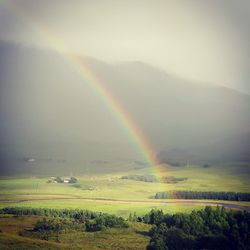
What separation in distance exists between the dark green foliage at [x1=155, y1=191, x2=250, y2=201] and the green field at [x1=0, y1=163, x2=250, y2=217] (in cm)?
304

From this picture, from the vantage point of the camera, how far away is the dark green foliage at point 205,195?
73625 mm

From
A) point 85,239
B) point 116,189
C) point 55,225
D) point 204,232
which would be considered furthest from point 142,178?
point 204,232

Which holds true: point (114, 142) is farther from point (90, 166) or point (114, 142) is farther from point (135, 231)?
point (135, 231)

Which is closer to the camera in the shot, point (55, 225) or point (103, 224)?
point (103, 224)

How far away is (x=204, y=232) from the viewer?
42.9 meters

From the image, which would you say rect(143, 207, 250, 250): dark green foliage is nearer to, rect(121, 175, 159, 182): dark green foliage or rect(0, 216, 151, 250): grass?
rect(0, 216, 151, 250): grass

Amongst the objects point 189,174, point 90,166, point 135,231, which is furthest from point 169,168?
point 135,231

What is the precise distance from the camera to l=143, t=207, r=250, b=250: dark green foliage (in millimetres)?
41250

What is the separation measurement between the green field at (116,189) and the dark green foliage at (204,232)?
15.2 m

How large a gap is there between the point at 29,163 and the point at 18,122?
73764 millimetres

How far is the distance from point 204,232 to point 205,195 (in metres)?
34.8

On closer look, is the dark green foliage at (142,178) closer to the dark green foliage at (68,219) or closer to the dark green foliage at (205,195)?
the dark green foliage at (205,195)

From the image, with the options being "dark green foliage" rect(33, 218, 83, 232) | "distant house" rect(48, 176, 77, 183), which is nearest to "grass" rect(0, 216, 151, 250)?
"dark green foliage" rect(33, 218, 83, 232)

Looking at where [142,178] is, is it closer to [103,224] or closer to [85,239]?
[103,224]
